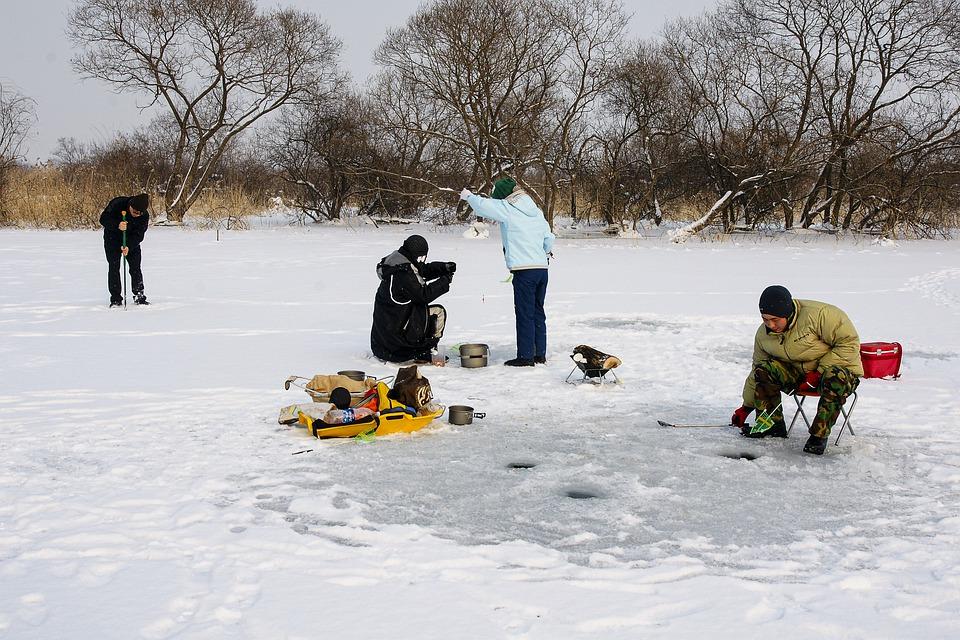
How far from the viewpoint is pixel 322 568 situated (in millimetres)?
3572

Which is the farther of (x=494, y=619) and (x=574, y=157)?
(x=574, y=157)

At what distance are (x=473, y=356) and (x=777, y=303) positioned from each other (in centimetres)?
318

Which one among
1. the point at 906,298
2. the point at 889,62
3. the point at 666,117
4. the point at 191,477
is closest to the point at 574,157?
the point at 666,117

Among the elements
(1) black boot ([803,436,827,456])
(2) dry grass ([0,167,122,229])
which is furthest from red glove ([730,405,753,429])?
(2) dry grass ([0,167,122,229])

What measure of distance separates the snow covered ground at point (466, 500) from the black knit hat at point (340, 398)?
0.30 metres

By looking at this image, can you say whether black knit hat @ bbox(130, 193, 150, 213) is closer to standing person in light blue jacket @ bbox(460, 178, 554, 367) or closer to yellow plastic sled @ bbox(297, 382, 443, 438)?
standing person in light blue jacket @ bbox(460, 178, 554, 367)

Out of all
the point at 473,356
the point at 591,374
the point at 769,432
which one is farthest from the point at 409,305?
the point at 769,432

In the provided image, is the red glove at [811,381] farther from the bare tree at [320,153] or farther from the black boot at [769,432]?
the bare tree at [320,153]

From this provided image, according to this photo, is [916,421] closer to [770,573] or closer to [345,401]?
[770,573]

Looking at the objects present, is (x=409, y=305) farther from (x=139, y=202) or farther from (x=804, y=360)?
(x=139, y=202)

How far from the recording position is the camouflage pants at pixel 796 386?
17.2ft

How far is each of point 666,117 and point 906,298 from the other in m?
15.7

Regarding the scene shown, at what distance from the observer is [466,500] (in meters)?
4.48

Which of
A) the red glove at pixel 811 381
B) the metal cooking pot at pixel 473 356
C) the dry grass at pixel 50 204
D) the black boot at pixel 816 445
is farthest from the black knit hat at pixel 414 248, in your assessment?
the dry grass at pixel 50 204
